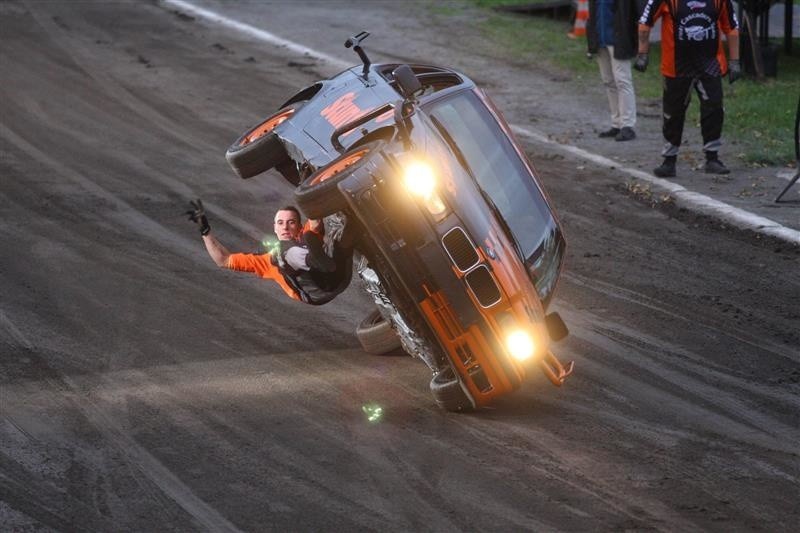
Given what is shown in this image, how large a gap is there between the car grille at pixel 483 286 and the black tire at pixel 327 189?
0.73 meters

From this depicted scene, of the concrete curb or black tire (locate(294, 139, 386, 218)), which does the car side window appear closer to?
black tire (locate(294, 139, 386, 218))

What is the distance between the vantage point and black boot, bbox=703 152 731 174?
1309 cm

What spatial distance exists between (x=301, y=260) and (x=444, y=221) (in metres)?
1.08

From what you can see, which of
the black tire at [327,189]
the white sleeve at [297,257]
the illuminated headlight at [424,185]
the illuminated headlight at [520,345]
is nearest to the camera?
the black tire at [327,189]

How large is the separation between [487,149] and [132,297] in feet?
9.27

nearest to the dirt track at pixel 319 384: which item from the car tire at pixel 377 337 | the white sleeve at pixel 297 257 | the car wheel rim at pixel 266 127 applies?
the car tire at pixel 377 337

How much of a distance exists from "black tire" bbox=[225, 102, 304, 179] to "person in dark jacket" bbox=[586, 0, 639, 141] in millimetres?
6958

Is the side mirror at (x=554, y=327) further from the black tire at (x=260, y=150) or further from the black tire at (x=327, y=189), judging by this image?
the black tire at (x=260, y=150)

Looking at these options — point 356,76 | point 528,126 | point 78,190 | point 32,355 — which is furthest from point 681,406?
point 528,126

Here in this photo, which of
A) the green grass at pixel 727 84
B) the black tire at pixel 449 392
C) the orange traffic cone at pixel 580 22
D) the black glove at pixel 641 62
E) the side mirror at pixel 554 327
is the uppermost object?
the black glove at pixel 641 62

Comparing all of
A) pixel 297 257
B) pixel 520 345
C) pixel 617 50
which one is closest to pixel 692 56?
pixel 617 50

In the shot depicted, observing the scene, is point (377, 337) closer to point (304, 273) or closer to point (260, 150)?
point (304, 273)

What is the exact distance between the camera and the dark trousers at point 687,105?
42.0 feet

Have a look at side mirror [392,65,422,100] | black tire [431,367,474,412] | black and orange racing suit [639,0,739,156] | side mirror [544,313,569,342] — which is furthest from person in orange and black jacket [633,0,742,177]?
black tire [431,367,474,412]
